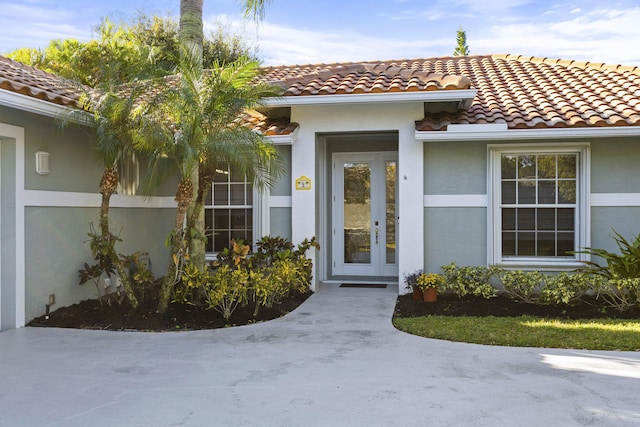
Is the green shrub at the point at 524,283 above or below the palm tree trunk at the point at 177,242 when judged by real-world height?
below

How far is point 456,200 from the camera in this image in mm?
9523

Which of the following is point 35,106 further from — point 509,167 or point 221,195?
point 509,167

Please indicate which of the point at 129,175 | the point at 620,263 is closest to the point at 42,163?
the point at 129,175

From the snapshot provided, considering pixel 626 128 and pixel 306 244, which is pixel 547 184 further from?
pixel 306 244

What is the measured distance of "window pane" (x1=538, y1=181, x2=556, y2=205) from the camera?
9352 millimetres

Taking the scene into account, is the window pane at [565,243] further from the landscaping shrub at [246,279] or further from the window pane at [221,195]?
the window pane at [221,195]

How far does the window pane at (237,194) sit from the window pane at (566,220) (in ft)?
19.1

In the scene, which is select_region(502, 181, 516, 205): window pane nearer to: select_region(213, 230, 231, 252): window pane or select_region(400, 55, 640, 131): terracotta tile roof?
select_region(400, 55, 640, 131): terracotta tile roof

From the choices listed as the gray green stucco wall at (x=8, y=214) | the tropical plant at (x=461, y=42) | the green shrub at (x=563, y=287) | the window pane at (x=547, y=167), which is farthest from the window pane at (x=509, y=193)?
the tropical plant at (x=461, y=42)

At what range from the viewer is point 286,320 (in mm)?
7855

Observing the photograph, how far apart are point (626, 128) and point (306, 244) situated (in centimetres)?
556

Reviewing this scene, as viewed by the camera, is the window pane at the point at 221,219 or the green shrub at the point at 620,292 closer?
the green shrub at the point at 620,292

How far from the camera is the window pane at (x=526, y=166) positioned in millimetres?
9430

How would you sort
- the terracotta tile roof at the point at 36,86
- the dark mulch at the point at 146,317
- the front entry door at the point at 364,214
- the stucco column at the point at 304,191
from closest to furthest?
the terracotta tile roof at the point at 36,86 < the dark mulch at the point at 146,317 < the stucco column at the point at 304,191 < the front entry door at the point at 364,214
